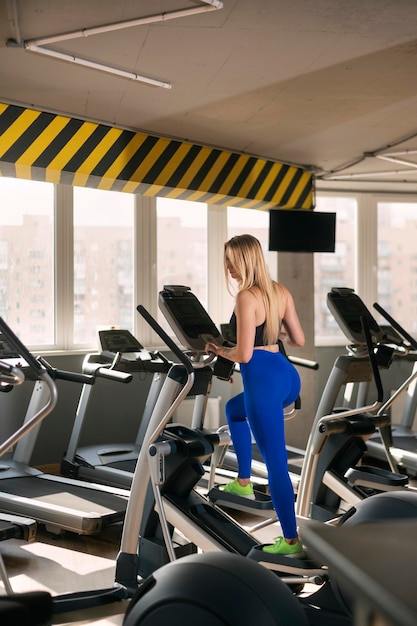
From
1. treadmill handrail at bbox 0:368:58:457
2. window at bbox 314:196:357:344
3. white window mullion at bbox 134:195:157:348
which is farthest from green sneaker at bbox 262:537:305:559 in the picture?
window at bbox 314:196:357:344

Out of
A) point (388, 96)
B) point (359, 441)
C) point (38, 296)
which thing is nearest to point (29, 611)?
point (359, 441)

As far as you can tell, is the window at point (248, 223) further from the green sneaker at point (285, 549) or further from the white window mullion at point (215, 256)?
the green sneaker at point (285, 549)

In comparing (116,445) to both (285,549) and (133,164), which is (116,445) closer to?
(133,164)

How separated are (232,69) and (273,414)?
1942 millimetres

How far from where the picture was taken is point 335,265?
28.1 feet

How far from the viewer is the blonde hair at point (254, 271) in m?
3.87

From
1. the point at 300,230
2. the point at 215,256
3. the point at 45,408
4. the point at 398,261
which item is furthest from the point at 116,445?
the point at 398,261

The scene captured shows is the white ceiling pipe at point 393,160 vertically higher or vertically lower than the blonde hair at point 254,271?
higher

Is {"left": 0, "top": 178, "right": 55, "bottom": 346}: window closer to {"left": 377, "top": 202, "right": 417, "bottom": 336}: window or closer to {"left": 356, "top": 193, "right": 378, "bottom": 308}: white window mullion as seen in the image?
{"left": 356, "top": 193, "right": 378, "bottom": 308}: white window mullion

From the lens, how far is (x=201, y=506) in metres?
3.64

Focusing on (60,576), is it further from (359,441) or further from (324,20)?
(324,20)

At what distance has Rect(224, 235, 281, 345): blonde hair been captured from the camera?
3869mm

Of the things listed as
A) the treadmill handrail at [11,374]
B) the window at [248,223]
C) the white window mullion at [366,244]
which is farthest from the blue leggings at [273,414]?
the white window mullion at [366,244]

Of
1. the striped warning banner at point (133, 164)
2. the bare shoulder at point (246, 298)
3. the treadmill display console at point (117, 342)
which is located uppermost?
the striped warning banner at point (133, 164)
